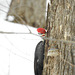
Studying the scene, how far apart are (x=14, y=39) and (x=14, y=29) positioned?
1.26ft

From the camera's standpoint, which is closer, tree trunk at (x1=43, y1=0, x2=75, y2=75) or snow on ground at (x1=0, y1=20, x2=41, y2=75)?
tree trunk at (x1=43, y1=0, x2=75, y2=75)

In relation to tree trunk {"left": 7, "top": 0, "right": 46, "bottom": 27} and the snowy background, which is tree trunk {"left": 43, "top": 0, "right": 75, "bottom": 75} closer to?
the snowy background

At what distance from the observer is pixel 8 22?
156 inches

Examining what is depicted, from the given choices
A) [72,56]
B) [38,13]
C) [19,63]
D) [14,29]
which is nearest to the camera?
[72,56]

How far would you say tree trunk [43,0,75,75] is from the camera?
4.15 feet

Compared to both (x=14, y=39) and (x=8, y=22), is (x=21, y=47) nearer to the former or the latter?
(x=14, y=39)

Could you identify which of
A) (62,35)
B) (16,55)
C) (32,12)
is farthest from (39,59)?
(32,12)

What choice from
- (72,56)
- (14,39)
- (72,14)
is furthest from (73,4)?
(14,39)

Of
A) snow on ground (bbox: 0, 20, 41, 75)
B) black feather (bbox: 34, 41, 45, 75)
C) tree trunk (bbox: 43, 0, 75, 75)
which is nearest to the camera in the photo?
tree trunk (bbox: 43, 0, 75, 75)

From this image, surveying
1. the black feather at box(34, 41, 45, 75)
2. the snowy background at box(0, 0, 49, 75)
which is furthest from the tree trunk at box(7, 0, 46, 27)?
the black feather at box(34, 41, 45, 75)

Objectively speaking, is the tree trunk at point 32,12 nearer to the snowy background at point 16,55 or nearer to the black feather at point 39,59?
the snowy background at point 16,55

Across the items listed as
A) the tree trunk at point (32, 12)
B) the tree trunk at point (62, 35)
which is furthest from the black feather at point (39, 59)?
the tree trunk at point (32, 12)

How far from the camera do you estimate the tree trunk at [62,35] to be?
126 cm

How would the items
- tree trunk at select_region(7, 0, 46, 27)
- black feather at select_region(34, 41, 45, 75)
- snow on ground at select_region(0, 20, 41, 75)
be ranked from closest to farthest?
black feather at select_region(34, 41, 45, 75) < snow on ground at select_region(0, 20, 41, 75) < tree trunk at select_region(7, 0, 46, 27)
